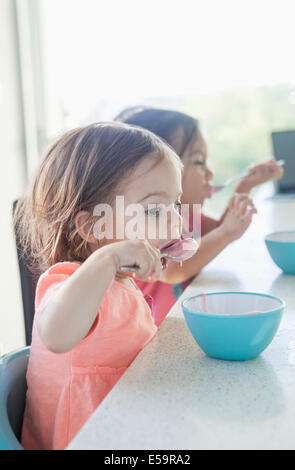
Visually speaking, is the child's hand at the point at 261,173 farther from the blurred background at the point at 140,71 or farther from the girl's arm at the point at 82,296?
the girl's arm at the point at 82,296

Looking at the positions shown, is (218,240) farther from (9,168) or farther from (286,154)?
(9,168)

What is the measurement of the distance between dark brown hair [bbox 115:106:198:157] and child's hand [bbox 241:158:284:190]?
1.25ft

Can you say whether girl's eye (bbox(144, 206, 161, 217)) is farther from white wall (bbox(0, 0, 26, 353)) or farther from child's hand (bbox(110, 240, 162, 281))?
white wall (bbox(0, 0, 26, 353))

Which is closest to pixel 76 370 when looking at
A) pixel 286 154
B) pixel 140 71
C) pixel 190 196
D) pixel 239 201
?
pixel 239 201

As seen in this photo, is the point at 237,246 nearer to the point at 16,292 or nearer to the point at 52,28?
the point at 16,292

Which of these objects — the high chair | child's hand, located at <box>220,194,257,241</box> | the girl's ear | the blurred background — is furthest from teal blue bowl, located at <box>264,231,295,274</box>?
the blurred background

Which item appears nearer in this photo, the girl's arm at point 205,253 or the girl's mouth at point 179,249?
the girl's mouth at point 179,249

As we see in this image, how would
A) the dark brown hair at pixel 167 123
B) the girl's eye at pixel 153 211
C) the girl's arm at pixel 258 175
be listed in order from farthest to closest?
the girl's arm at pixel 258 175 < the dark brown hair at pixel 167 123 < the girl's eye at pixel 153 211

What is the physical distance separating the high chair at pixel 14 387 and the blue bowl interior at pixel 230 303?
284 millimetres

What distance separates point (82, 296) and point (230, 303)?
0.77 ft

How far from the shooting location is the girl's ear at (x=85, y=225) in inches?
31.9

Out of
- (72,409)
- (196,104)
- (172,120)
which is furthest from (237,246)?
(196,104)

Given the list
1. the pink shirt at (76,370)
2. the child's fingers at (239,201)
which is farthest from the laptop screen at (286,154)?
the pink shirt at (76,370)
